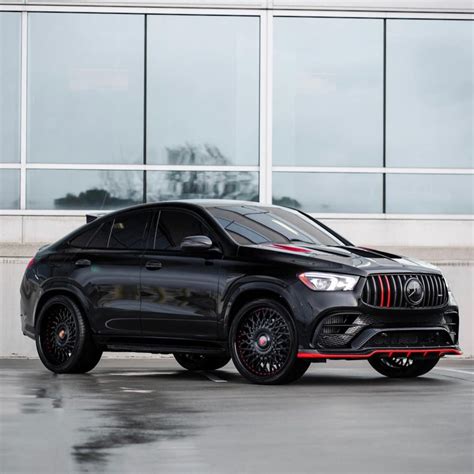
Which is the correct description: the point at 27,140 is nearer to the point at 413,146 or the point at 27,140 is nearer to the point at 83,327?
the point at 413,146

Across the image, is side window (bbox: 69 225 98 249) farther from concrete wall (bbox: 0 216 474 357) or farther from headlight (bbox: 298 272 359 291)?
concrete wall (bbox: 0 216 474 357)

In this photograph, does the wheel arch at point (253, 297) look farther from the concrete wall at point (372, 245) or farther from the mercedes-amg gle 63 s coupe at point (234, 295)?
the concrete wall at point (372, 245)

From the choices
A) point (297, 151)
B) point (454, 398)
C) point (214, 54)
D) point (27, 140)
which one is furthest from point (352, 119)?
point (454, 398)

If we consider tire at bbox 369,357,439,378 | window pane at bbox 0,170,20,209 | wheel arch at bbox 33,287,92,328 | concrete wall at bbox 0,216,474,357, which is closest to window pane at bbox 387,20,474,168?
concrete wall at bbox 0,216,474,357

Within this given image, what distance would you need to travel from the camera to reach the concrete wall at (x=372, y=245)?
63.4 ft

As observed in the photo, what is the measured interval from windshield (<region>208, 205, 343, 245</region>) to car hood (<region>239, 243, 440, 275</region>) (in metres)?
0.24

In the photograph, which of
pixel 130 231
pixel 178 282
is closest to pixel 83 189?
pixel 130 231

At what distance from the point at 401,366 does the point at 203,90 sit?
8110mm

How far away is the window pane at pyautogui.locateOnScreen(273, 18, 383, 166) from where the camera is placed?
21031 millimetres

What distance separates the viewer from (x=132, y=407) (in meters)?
10.5

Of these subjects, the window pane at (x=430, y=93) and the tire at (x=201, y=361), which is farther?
the window pane at (x=430, y=93)

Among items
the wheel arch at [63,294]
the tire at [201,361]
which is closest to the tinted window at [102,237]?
the wheel arch at [63,294]

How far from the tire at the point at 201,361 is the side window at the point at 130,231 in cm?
158

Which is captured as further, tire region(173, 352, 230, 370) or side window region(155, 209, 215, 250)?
tire region(173, 352, 230, 370)
